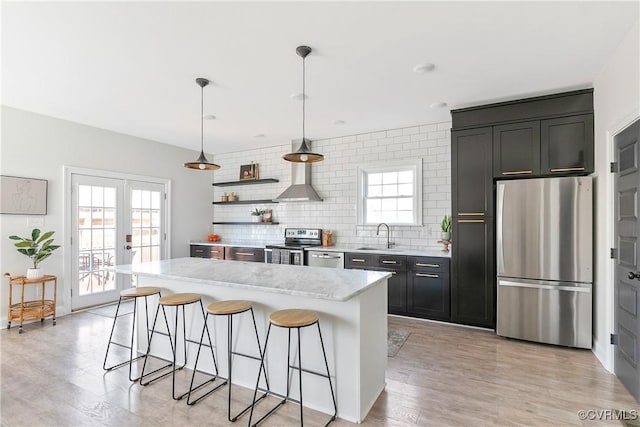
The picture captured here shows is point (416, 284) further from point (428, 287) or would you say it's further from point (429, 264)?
point (429, 264)

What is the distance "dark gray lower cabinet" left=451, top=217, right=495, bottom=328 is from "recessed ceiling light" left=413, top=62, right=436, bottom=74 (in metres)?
1.92

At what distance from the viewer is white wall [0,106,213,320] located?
4.01 metres

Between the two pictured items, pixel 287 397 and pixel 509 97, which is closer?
pixel 287 397

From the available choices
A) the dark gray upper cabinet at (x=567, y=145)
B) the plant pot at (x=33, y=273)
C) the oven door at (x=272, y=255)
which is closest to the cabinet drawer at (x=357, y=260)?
the oven door at (x=272, y=255)

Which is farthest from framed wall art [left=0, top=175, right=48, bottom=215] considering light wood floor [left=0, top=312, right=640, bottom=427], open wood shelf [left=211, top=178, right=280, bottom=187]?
open wood shelf [left=211, top=178, right=280, bottom=187]

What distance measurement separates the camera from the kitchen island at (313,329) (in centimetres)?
221

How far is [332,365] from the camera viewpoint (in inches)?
90.2

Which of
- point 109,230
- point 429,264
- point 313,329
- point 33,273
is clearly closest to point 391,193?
point 429,264

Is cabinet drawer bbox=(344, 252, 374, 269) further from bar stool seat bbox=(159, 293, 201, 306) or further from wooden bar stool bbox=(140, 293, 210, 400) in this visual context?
bar stool seat bbox=(159, 293, 201, 306)

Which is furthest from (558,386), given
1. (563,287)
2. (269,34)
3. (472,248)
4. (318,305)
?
(269,34)

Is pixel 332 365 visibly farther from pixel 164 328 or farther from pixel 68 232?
pixel 68 232

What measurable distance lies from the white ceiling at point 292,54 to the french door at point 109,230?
4.03 feet

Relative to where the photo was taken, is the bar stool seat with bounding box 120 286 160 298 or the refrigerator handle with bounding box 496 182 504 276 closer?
the bar stool seat with bounding box 120 286 160 298

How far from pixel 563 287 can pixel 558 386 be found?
1181 millimetres
